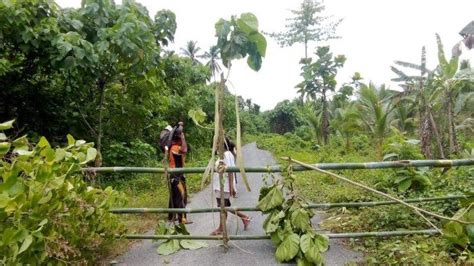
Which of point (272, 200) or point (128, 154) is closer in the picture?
point (272, 200)

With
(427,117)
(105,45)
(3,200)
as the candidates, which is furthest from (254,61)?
(427,117)

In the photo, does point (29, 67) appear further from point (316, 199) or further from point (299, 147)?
point (299, 147)

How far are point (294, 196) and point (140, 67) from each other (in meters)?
3.47

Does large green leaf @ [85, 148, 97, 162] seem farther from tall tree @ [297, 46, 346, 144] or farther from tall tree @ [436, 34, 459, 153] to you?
tall tree @ [297, 46, 346, 144]

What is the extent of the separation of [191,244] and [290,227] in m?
1.15

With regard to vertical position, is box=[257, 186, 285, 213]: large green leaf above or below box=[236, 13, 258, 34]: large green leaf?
below

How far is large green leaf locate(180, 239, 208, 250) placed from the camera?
13.1 ft

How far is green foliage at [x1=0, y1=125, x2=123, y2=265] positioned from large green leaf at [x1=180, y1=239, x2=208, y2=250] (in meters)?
1.09

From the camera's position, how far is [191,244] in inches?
159

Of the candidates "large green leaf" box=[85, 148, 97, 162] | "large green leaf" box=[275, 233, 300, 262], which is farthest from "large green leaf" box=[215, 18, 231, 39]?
"large green leaf" box=[275, 233, 300, 262]

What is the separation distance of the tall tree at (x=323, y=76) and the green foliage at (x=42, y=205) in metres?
14.4

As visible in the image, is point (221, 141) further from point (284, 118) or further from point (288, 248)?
point (284, 118)

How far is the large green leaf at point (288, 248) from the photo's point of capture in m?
3.41

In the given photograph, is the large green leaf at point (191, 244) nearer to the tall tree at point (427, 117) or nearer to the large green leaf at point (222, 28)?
the large green leaf at point (222, 28)
